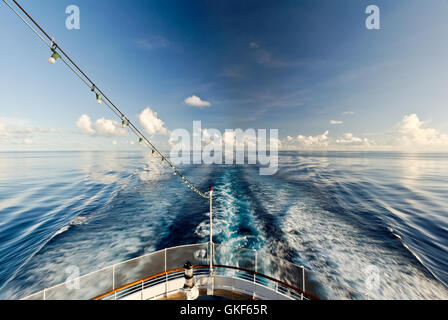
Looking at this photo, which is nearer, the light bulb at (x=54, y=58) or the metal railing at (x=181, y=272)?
the light bulb at (x=54, y=58)

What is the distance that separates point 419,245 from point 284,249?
11068 mm

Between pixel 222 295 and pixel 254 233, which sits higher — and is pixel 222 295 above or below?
above

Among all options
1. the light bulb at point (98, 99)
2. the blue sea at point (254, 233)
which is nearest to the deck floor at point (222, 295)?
the blue sea at point (254, 233)

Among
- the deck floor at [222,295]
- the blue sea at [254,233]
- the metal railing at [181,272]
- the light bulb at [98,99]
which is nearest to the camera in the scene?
the light bulb at [98,99]

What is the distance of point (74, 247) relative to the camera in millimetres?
12203

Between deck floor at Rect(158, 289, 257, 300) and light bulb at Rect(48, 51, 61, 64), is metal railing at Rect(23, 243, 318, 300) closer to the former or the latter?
deck floor at Rect(158, 289, 257, 300)

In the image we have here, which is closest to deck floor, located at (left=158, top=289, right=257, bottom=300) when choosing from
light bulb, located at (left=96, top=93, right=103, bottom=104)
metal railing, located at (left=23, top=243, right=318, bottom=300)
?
metal railing, located at (left=23, top=243, right=318, bottom=300)

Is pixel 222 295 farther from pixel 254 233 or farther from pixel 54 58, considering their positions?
pixel 54 58

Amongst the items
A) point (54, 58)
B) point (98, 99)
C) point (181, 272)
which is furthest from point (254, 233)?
point (54, 58)

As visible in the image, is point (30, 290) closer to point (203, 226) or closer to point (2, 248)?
point (2, 248)

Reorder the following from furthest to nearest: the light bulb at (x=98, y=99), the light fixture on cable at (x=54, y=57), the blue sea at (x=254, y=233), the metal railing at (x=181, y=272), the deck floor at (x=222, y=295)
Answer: the blue sea at (x=254, y=233) < the metal railing at (x=181, y=272) < the deck floor at (x=222, y=295) < the light bulb at (x=98, y=99) < the light fixture on cable at (x=54, y=57)

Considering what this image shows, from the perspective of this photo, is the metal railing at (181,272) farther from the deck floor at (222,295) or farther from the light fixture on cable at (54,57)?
the light fixture on cable at (54,57)

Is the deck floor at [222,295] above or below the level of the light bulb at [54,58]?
below
